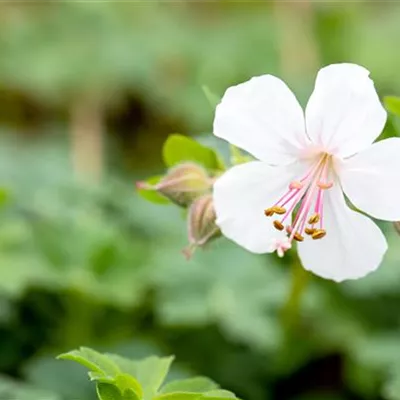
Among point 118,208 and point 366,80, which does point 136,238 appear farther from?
point 366,80

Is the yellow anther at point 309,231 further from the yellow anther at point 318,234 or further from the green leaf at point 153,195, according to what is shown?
the green leaf at point 153,195

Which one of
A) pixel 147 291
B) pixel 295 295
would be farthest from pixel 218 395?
pixel 147 291

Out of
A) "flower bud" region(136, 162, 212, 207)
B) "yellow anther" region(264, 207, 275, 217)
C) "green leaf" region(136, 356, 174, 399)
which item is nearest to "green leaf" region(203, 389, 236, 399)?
"green leaf" region(136, 356, 174, 399)

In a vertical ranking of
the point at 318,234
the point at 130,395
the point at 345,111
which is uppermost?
the point at 345,111

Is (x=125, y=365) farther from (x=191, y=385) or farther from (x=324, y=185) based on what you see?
(x=324, y=185)

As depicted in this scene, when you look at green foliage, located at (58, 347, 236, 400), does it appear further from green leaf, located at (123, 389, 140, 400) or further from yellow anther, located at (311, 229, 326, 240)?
yellow anther, located at (311, 229, 326, 240)

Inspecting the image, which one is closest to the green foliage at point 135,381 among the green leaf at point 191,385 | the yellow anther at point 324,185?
the green leaf at point 191,385
